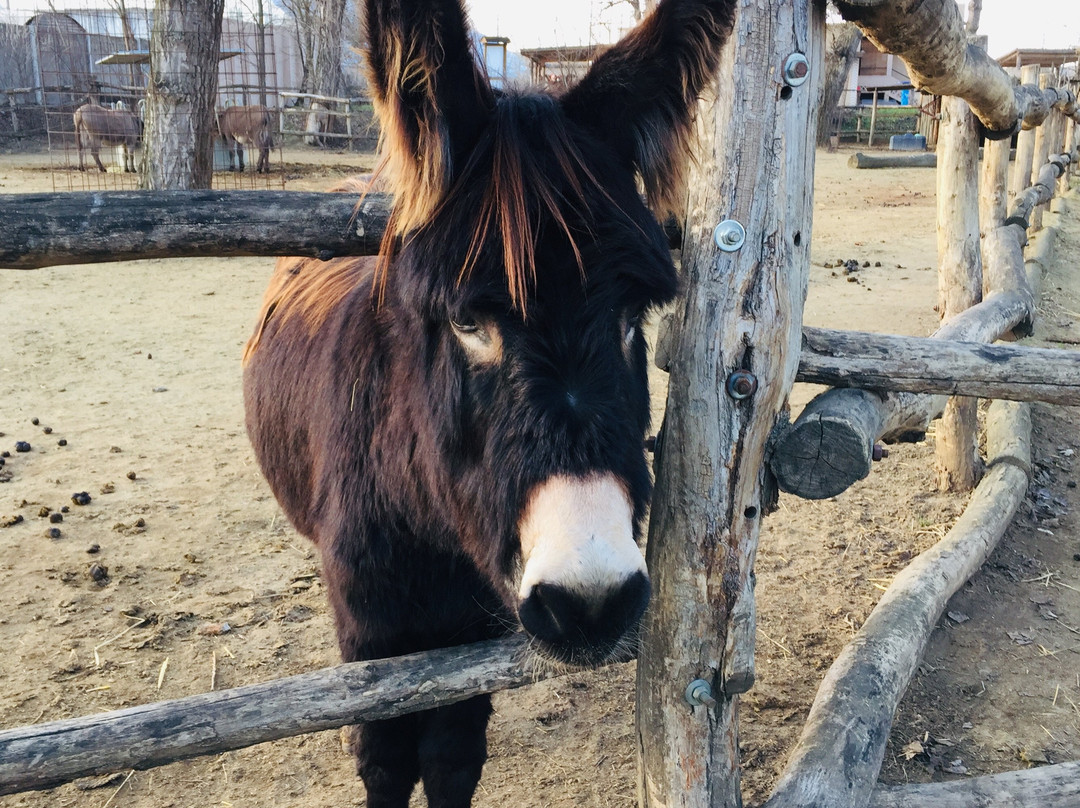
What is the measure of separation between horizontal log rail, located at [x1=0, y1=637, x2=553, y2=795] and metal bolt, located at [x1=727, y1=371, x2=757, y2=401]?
0.78 meters

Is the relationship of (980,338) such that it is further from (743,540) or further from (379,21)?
(379,21)

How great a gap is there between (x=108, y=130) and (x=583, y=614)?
21467 millimetres

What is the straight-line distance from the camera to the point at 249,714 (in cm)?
175

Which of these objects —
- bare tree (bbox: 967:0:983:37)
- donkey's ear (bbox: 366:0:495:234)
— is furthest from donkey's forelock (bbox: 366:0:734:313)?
bare tree (bbox: 967:0:983:37)

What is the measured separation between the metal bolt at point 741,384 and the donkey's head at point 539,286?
8.3 inches

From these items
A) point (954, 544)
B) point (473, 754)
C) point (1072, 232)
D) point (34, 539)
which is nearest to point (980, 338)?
point (954, 544)

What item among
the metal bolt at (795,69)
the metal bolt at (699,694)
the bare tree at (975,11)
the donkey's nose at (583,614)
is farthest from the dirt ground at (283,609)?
the bare tree at (975,11)

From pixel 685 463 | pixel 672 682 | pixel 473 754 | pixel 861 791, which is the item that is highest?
pixel 685 463

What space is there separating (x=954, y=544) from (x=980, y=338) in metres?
0.92

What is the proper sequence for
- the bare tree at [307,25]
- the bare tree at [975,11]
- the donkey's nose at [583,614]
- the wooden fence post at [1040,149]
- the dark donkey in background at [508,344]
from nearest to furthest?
the donkey's nose at [583,614], the dark donkey in background at [508,344], the wooden fence post at [1040,149], the bare tree at [307,25], the bare tree at [975,11]

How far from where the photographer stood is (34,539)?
4148 millimetres

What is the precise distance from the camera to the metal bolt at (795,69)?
1816 millimetres

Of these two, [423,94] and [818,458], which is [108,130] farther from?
[818,458]

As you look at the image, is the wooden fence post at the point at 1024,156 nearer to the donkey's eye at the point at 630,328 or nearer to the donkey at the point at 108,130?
the donkey's eye at the point at 630,328
